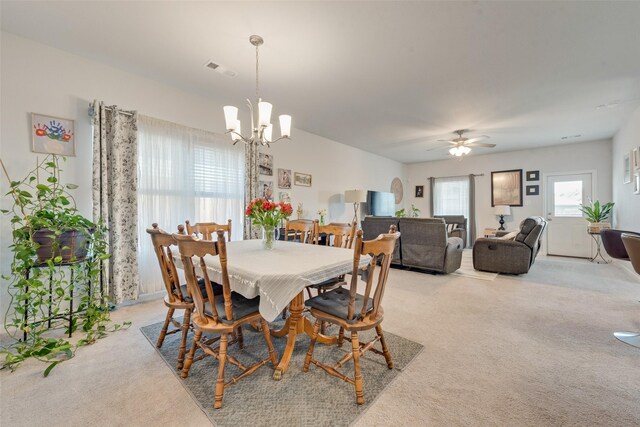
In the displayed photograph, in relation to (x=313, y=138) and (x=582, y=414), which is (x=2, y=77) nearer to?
(x=313, y=138)

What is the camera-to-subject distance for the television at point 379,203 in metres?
6.49

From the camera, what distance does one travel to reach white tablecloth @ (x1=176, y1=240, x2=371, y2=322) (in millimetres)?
1385

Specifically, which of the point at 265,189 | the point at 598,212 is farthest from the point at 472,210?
the point at 265,189

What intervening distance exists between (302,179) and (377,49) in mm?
2753

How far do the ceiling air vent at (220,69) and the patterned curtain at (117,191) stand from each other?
0.98m

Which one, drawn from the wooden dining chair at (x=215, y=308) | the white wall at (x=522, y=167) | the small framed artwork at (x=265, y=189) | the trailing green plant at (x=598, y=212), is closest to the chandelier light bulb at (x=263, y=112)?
the wooden dining chair at (x=215, y=308)

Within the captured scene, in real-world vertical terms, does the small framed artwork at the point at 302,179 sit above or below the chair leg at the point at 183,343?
above

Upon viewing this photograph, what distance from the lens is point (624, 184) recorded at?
4445 millimetres

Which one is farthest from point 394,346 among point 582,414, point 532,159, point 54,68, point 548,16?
point 532,159

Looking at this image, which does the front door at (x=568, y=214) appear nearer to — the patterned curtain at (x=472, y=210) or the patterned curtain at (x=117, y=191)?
the patterned curtain at (x=472, y=210)

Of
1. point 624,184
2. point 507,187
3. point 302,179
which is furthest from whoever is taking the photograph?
point 507,187

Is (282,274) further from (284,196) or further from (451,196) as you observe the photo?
(451,196)

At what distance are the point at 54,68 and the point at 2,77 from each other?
386 millimetres

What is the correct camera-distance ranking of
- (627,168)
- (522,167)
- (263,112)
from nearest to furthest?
(263,112) → (627,168) → (522,167)
